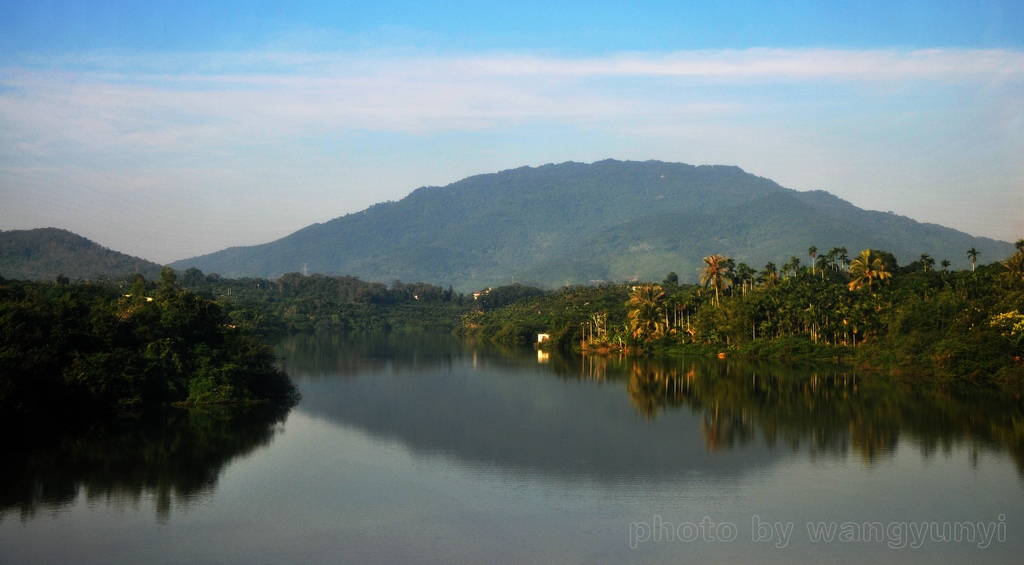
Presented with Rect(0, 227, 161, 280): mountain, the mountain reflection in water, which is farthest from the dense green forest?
Rect(0, 227, 161, 280): mountain

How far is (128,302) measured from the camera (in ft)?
108

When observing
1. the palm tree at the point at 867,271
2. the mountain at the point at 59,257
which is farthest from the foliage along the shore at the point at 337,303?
the palm tree at the point at 867,271

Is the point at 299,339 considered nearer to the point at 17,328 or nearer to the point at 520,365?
the point at 520,365

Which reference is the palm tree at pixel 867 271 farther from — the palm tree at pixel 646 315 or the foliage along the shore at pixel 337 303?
the foliage along the shore at pixel 337 303

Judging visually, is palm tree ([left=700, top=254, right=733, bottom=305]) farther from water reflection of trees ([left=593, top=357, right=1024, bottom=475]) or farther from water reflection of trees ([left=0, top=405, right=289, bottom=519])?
water reflection of trees ([left=0, top=405, right=289, bottom=519])

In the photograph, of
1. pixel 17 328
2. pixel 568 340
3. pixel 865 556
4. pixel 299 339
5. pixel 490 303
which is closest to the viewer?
pixel 865 556

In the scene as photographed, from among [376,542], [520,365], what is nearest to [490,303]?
[520,365]

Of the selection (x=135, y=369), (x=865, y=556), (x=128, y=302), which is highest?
(x=128, y=302)

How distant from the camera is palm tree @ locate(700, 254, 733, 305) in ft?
206

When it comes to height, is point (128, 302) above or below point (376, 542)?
above

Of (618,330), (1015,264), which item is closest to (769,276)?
(618,330)

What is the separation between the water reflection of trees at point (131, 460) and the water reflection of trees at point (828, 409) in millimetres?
13684

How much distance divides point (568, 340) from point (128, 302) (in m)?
43.1

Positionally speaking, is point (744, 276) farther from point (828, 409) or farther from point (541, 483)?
point (541, 483)
